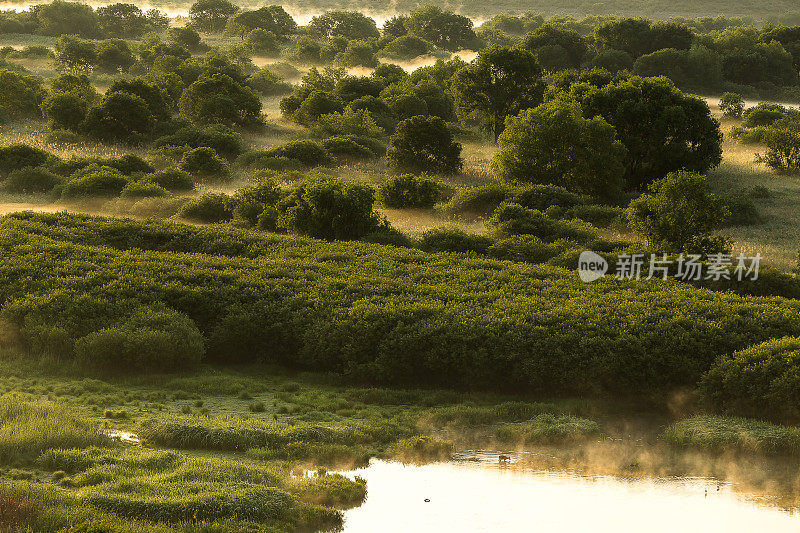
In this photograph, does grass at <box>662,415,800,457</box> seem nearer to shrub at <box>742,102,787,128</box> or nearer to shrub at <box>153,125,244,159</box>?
shrub at <box>153,125,244,159</box>

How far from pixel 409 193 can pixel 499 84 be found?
21.7 meters

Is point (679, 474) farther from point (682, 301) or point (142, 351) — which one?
point (142, 351)

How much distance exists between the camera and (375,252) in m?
30.8

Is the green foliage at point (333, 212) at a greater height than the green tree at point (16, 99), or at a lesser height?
lesser

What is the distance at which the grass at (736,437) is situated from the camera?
1950cm

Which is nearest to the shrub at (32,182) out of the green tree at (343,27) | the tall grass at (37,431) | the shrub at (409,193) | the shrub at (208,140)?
the shrub at (208,140)

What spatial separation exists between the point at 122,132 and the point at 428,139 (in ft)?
66.5

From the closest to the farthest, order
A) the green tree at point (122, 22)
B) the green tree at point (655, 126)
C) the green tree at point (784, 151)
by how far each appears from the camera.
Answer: the green tree at point (655, 126) → the green tree at point (784, 151) → the green tree at point (122, 22)

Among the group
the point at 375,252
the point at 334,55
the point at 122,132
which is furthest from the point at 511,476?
the point at 334,55

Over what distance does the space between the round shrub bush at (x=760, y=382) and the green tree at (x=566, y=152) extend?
24232mm

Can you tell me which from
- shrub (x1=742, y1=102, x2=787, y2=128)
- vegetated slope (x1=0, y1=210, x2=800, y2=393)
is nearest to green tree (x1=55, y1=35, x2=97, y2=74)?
shrub (x1=742, y1=102, x2=787, y2=128)

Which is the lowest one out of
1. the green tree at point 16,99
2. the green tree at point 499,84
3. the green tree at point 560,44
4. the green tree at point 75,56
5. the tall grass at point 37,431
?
the tall grass at point 37,431

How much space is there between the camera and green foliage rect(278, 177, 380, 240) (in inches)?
1395

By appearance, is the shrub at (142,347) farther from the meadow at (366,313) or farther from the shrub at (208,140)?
the shrub at (208,140)
